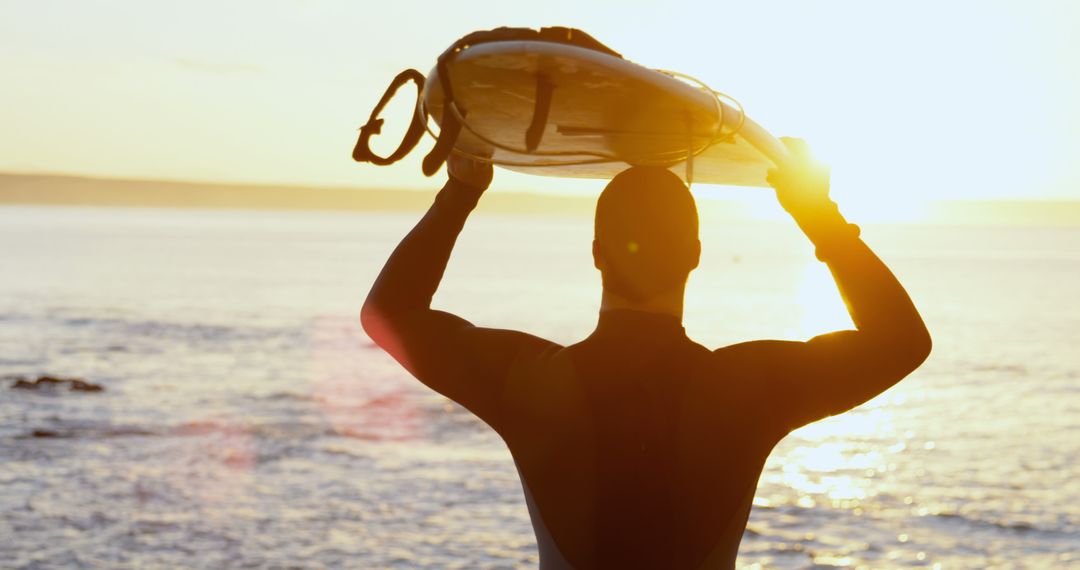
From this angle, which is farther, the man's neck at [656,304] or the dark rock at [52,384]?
the dark rock at [52,384]

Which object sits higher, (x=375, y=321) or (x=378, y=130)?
(x=378, y=130)

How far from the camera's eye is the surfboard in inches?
104

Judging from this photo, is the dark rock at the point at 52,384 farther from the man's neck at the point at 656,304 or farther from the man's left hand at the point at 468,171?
the man's neck at the point at 656,304

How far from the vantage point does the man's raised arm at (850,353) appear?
8.38 feet

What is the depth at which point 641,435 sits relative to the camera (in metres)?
2.55

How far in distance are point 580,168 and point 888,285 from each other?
1.42m

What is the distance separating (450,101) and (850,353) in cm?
118

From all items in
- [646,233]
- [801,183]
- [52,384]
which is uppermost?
[801,183]

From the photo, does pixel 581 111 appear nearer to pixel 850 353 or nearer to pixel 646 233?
pixel 646 233

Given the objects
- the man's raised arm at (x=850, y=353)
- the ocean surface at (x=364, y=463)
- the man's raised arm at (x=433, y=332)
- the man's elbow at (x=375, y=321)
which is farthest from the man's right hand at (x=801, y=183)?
the ocean surface at (x=364, y=463)

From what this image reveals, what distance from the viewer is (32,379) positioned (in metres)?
24.1

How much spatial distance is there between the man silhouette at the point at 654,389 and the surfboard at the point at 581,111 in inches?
10.4

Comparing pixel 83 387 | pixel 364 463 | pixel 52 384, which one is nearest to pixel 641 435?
pixel 364 463

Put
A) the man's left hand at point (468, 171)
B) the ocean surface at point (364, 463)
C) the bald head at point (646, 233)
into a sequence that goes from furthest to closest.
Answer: the ocean surface at point (364, 463)
the man's left hand at point (468, 171)
the bald head at point (646, 233)
